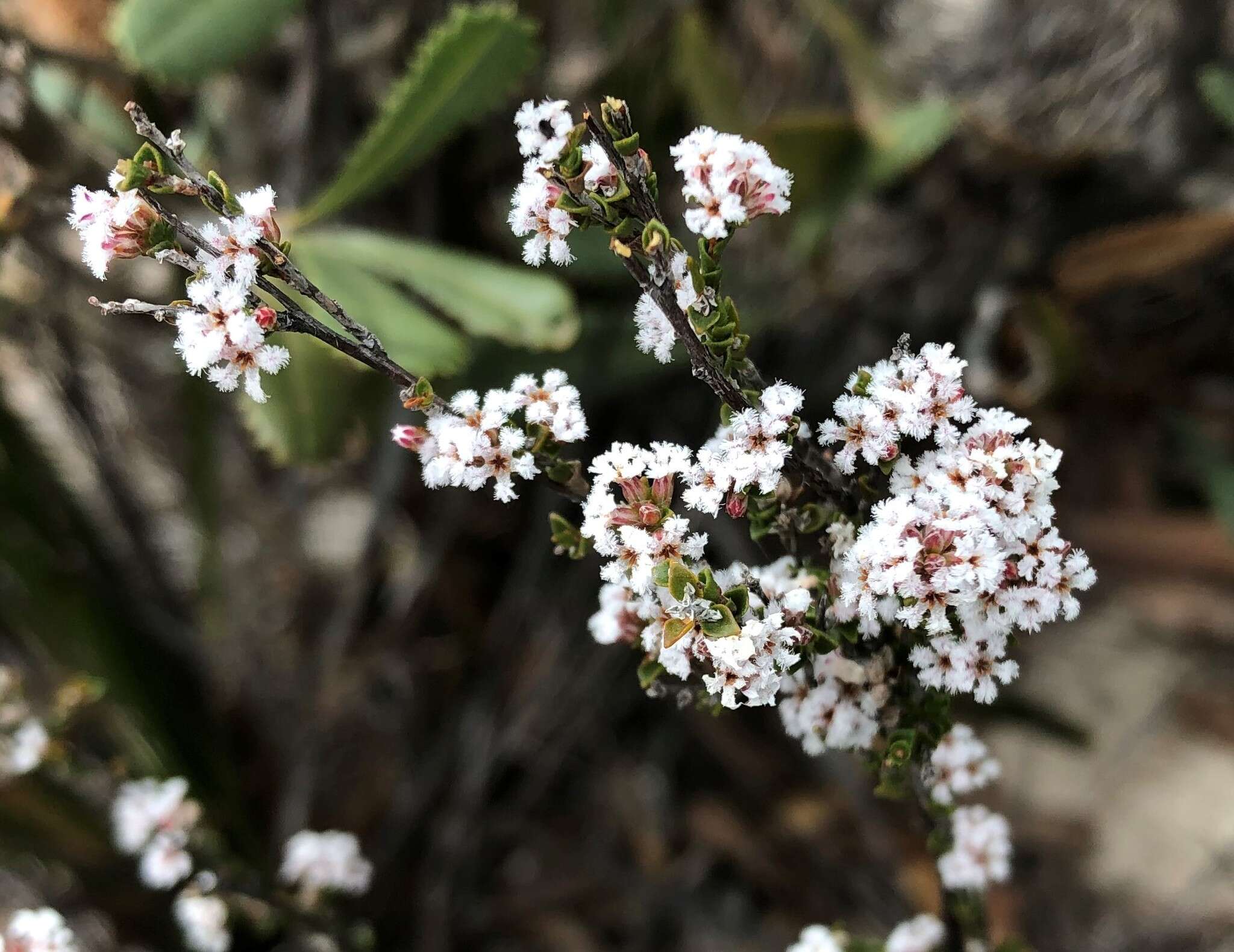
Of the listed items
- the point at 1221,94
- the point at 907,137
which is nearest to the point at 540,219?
the point at 907,137

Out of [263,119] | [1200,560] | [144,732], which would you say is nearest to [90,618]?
[144,732]

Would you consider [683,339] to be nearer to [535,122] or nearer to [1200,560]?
[535,122]

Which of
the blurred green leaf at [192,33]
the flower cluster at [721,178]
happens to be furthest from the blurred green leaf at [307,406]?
the flower cluster at [721,178]

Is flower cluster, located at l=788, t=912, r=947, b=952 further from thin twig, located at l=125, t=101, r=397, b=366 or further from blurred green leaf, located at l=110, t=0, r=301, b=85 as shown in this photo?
blurred green leaf, located at l=110, t=0, r=301, b=85

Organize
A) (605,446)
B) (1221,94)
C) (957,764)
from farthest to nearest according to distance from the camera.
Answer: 1. (605,446)
2. (1221,94)
3. (957,764)

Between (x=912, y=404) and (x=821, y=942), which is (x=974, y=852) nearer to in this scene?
(x=821, y=942)

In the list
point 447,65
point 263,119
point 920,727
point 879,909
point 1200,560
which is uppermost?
point 263,119

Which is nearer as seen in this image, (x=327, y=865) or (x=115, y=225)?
(x=115, y=225)
